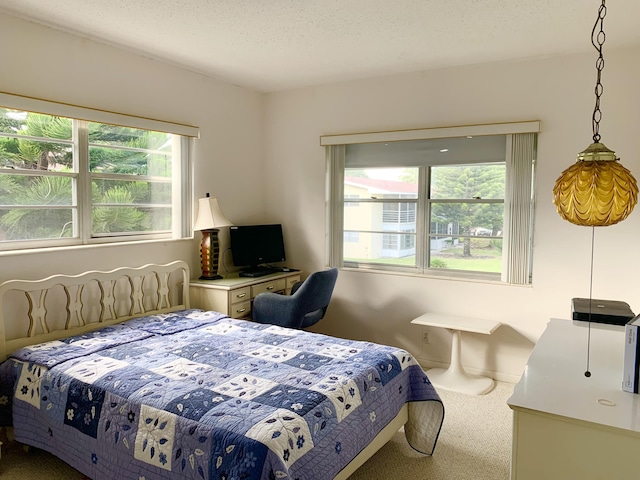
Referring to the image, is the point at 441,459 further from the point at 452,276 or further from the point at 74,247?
the point at 74,247

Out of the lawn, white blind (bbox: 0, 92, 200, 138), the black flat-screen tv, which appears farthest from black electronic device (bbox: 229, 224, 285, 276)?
the lawn

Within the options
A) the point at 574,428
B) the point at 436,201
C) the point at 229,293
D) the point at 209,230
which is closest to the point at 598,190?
the point at 574,428

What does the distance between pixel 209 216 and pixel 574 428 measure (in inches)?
125

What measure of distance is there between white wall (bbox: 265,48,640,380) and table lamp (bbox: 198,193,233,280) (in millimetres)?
978

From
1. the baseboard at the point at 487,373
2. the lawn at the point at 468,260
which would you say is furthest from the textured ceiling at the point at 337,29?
the baseboard at the point at 487,373

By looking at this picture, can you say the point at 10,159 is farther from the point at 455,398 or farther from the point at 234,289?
the point at 455,398

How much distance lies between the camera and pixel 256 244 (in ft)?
15.1

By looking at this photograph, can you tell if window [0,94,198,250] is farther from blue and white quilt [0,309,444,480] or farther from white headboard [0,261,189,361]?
blue and white quilt [0,309,444,480]

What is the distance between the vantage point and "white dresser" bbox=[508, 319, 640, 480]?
147 centimetres

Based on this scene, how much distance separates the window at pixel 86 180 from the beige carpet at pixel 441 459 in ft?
4.24

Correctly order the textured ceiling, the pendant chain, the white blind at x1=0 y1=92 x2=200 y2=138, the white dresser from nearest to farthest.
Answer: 1. the white dresser
2. the pendant chain
3. the textured ceiling
4. the white blind at x1=0 y1=92 x2=200 y2=138

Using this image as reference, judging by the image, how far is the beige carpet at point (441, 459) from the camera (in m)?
2.60

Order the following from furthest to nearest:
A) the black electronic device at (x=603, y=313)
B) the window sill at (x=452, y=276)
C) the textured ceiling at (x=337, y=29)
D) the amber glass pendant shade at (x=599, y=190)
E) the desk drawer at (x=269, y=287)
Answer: the desk drawer at (x=269, y=287) < the window sill at (x=452, y=276) < the textured ceiling at (x=337, y=29) < the black electronic device at (x=603, y=313) < the amber glass pendant shade at (x=599, y=190)

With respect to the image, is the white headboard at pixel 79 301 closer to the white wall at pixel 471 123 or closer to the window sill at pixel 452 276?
the white wall at pixel 471 123
